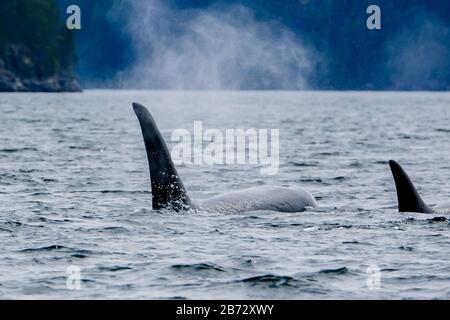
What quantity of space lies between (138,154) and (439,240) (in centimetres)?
2438

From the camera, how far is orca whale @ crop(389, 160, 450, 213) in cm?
1772

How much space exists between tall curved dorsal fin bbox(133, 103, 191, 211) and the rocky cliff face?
154467 mm

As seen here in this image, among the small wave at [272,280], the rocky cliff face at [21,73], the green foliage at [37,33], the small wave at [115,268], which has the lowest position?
Result: the small wave at [272,280]

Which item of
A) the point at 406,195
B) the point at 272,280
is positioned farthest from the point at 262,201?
the point at 272,280

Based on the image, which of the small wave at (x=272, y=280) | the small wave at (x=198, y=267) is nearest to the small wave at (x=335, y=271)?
the small wave at (x=272, y=280)

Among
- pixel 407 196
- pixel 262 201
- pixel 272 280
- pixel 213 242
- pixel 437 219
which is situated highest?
pixel 407 196

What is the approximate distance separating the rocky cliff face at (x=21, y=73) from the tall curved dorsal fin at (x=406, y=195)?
508ft

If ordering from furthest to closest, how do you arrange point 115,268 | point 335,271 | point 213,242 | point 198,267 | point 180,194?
1. point 180,194
2. point 213,242
3. point 198,267
4. point 115,268
5. point 335,271

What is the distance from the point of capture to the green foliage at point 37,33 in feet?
582

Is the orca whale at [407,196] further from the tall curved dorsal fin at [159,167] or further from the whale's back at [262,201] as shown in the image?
the tall curved dorsal fin at [159,167]

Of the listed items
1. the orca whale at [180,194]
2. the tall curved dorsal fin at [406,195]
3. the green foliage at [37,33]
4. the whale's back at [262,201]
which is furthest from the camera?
the green foliage at [37,33]

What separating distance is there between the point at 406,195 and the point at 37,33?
165 m

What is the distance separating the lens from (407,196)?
18297 mm

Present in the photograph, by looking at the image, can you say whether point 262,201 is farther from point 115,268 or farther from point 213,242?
point 115,268
